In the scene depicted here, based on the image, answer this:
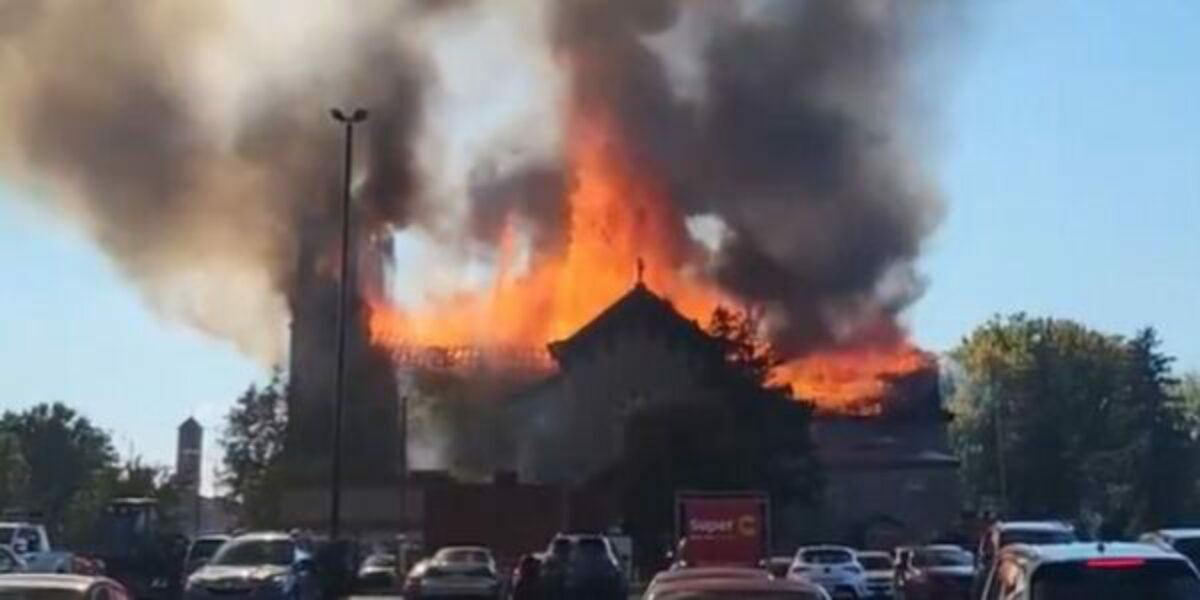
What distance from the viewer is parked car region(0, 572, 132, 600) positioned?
17.0m

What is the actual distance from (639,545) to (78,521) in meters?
51.8

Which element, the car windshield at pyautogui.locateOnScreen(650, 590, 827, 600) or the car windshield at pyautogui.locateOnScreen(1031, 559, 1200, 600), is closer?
the car windshield at pyautogui.locateOnScreen(650, 590, 827, 600)

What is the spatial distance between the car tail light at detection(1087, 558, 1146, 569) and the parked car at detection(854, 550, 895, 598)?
34884mm

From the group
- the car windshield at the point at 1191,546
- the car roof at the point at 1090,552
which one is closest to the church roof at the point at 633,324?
the car windshield at the point at 1191,546

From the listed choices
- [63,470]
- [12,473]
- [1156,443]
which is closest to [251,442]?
[12,473]

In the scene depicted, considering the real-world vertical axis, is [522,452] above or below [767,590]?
above

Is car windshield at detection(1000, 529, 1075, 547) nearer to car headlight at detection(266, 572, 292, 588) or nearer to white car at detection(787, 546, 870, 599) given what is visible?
white car at detection(787, 546, 870, 599)

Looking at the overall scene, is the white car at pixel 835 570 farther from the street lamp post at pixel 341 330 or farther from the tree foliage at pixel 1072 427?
the tree foliage at pixel 1072 427

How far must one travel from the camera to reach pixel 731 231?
76188 mm

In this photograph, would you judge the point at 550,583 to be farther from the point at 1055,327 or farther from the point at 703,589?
the point at 1055,327

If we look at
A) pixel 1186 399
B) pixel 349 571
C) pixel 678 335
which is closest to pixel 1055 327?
pixel 1186 399

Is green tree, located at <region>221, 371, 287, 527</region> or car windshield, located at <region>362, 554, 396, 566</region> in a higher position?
green tree, located at <region>221, 371, 287, 527</region>

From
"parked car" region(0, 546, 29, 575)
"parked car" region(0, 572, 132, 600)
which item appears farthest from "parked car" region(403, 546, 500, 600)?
"parked car" region(0, 572, 132, 600)

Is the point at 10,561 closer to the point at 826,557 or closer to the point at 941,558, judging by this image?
the point at 941,558
